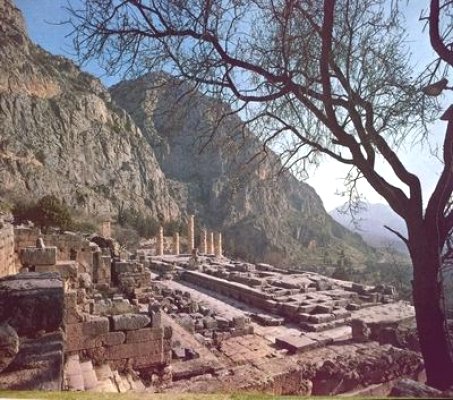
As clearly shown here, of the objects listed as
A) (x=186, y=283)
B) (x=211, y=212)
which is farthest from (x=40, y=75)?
(x=211, y=212)

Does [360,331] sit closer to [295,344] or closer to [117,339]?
[295,344]

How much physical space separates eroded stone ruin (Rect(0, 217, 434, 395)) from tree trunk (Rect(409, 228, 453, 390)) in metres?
2.25

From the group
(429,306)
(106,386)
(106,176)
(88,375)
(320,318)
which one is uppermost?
(106,176)

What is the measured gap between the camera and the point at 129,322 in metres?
6.75

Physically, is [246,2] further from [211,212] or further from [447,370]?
[211,212]

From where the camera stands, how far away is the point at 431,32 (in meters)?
3.87

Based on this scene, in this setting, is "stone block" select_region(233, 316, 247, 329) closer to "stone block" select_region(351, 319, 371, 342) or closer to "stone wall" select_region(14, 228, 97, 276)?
"stone block" select_region(351, 319, 371, 342)

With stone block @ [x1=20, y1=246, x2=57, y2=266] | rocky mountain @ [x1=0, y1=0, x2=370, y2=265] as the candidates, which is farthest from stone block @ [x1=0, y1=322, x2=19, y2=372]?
rocky mountain @ [x1=0, y1=0, x2=370, y2=265]

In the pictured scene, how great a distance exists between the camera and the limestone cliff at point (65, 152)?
4712 cm

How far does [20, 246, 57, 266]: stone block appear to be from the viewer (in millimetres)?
10109

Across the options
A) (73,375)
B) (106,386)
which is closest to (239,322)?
(106,386)

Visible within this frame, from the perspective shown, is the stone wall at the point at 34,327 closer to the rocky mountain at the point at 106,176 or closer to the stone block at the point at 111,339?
the stone block at the point at 111,339

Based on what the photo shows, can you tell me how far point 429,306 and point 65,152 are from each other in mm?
61719

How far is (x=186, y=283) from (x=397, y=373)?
1573 cm
